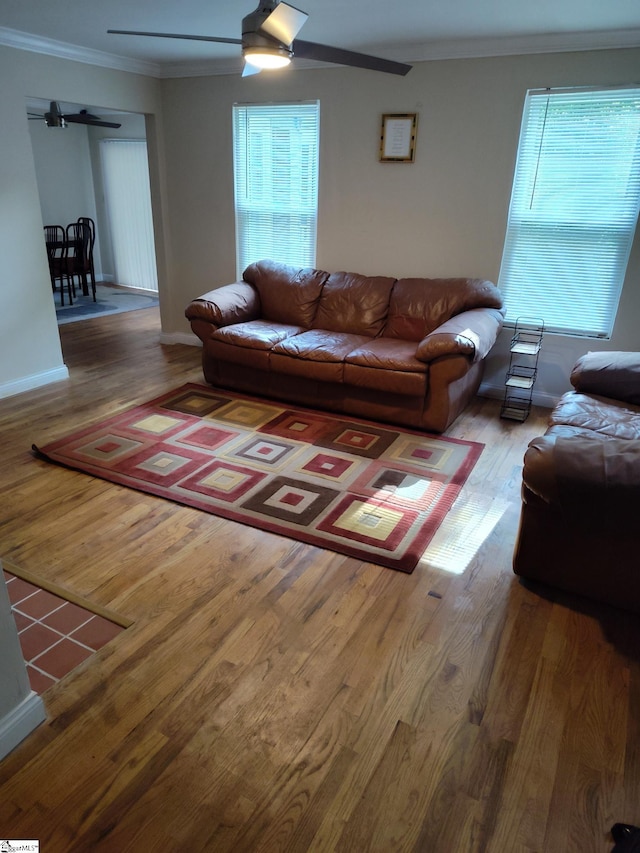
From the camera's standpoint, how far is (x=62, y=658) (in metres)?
1.94

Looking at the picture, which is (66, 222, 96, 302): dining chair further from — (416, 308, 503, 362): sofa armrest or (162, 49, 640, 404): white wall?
(416, 308, 503, 362): sofa armrest

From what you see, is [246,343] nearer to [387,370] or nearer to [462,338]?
[387,370]

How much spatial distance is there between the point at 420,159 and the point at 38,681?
13.5 ft

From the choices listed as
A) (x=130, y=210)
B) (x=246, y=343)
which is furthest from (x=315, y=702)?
(x=130, y=210)

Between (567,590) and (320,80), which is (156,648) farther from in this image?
(320,80)

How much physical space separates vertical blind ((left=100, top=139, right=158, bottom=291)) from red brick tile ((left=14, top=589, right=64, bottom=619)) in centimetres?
677

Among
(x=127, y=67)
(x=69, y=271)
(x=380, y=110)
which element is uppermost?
(x=127, y=67)

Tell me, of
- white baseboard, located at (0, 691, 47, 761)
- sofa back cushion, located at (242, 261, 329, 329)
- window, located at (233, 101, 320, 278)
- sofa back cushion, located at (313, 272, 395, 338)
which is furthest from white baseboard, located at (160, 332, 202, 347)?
white baseboard, located at (0, 691, 47, 761)

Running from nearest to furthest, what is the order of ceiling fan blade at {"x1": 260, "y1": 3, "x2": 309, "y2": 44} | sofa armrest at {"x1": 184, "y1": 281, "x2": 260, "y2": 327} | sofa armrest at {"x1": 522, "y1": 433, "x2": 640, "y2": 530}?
sofa armrest at {"x1": 522, "y1": 433, "x2": 640, "y2": 530} → ceiling fan blade at {"x1": 260, "y1": 3, "x2": 309, "y2": 44} → sofa armrest at {"x1": 184, "y1": 281, "x2": 260, "y2": 327}

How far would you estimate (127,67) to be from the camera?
15.3ft

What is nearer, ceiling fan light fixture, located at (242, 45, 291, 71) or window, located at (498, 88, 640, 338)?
ceiling fan light fixture, located at (242, 45, 291, 71)

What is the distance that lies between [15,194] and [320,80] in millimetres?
2470

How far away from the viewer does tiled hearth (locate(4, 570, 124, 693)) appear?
6.25 feet

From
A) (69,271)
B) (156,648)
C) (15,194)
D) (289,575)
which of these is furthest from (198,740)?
(69,271)
